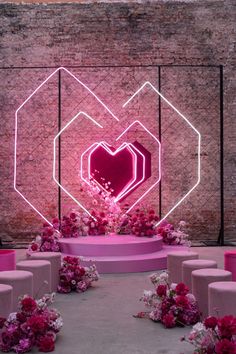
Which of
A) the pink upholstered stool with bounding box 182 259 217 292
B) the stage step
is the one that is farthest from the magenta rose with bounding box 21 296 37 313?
the stage step

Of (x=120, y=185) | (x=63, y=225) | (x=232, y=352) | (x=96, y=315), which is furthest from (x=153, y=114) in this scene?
(x=232, y=352)

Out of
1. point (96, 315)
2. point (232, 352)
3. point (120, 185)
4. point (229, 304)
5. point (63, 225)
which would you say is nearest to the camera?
point (232, 352)

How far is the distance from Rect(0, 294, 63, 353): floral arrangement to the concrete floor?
11 cm

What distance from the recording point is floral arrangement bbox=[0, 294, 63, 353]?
3.39m

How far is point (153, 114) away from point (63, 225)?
2856 millimetres

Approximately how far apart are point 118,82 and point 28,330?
6.40 meters

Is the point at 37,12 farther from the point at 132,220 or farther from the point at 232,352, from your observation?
the point at 232,352

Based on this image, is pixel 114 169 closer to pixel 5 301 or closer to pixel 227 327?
pixel 5 301

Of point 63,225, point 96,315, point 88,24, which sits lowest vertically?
point 96,315

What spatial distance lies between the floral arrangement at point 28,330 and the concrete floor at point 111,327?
113mm

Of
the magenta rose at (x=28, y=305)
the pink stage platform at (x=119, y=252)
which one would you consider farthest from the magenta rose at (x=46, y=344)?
the pink stage platform at (x=119, y=252)

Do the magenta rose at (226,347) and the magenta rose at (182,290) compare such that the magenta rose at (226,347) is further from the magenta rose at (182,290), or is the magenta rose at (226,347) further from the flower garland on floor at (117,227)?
the flower garland on floor at (117,227)

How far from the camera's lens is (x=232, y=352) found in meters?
2.83

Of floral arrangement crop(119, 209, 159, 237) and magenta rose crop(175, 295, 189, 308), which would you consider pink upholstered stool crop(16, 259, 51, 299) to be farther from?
floral arrangement crop(119, 209, 159, 237)
